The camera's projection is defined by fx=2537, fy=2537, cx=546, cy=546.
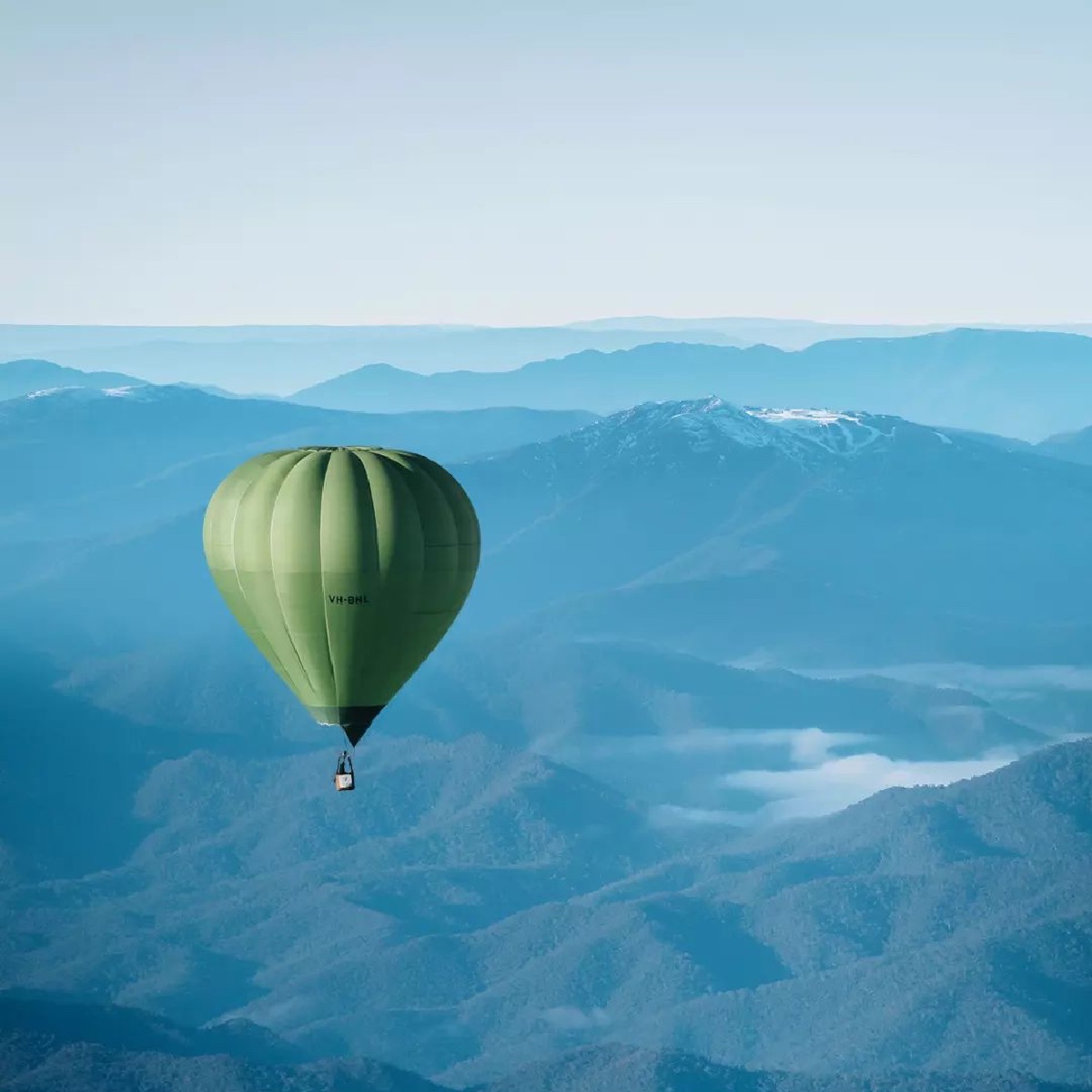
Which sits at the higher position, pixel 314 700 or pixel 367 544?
pixel 367 544

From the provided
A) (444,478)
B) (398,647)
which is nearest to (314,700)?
(398,647)

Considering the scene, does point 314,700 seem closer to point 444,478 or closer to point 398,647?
point 398,647

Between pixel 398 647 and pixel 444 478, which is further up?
pixel 444 478
